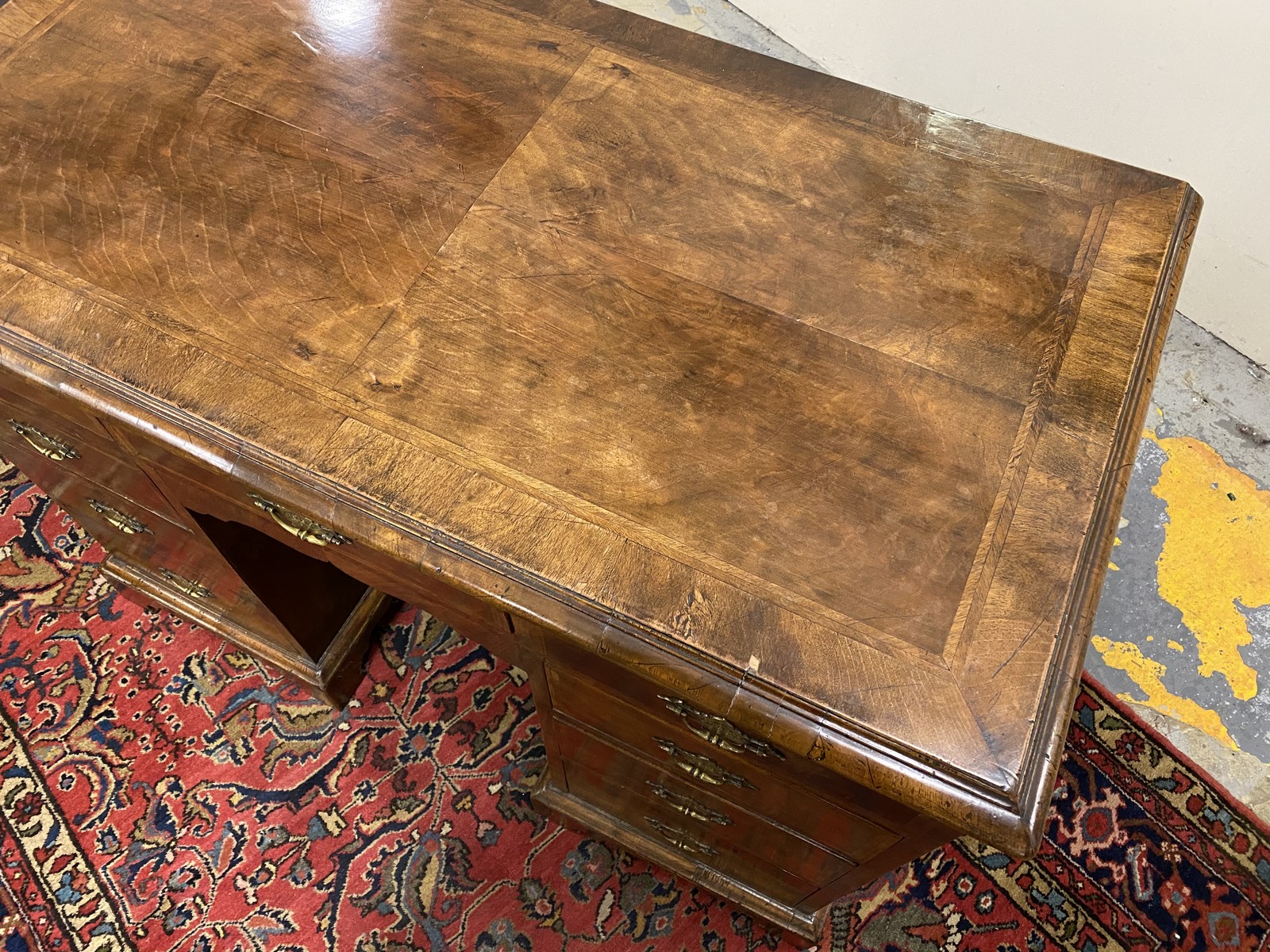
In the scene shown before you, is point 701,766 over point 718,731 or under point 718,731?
under

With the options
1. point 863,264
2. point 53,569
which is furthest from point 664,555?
point 53,569

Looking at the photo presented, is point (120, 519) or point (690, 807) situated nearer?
point (690, 807)

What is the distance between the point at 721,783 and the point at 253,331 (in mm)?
710

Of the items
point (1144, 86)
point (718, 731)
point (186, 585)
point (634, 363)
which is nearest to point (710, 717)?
point (718, 731)

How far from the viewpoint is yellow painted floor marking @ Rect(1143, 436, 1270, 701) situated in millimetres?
1627

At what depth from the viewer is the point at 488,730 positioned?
1.57m

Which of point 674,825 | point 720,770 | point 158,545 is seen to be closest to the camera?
point 720,770

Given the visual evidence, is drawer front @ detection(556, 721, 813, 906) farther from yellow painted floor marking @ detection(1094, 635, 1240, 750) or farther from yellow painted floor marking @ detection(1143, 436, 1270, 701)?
yellow painted floor marking @ detection(1143, 436, 1270, 701)

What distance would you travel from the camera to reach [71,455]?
1180mm

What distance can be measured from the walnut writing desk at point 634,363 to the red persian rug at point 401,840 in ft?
0.92

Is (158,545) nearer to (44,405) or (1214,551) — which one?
(44,405)

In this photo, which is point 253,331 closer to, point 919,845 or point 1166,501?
point 919,845

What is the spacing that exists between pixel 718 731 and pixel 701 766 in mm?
152

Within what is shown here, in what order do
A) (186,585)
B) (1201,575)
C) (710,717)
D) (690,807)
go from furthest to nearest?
1. (1201,575)
2. (186,585)
3. (690,807)
4. (710,717)
